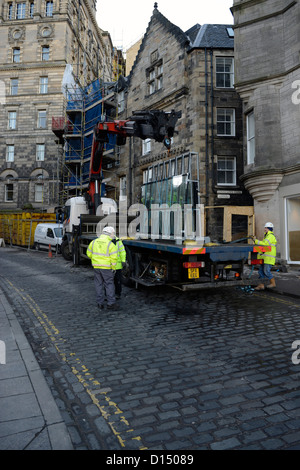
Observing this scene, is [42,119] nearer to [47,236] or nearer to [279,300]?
[47,236]

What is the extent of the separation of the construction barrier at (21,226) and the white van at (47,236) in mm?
936

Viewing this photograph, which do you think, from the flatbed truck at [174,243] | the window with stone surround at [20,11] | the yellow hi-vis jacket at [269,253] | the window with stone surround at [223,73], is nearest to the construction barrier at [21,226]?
the flatbed truck at [174,243]

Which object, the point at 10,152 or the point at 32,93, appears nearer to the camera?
the point at 32,93

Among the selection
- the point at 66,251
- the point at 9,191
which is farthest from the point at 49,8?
the point at 66,251

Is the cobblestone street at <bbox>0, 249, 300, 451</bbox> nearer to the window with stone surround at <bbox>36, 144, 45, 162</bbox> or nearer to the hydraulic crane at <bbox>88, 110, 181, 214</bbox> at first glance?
the hydraulic crane at <bbox>88, 110, 181, 214</bbox>

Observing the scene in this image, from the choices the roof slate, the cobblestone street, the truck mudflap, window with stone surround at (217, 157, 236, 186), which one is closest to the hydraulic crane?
the truck mudflap

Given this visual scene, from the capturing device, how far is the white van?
66.8 feet

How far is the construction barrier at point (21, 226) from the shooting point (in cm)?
2347

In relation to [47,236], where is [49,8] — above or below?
above

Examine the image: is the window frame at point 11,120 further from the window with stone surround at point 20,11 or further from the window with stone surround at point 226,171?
the window with stone surround at point 226,171

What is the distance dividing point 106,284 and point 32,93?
114 ft

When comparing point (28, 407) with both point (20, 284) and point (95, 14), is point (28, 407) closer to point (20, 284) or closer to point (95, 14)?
point (20, 284)

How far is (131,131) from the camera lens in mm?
11914

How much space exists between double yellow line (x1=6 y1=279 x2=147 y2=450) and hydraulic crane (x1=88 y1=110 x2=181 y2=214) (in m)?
6.26
